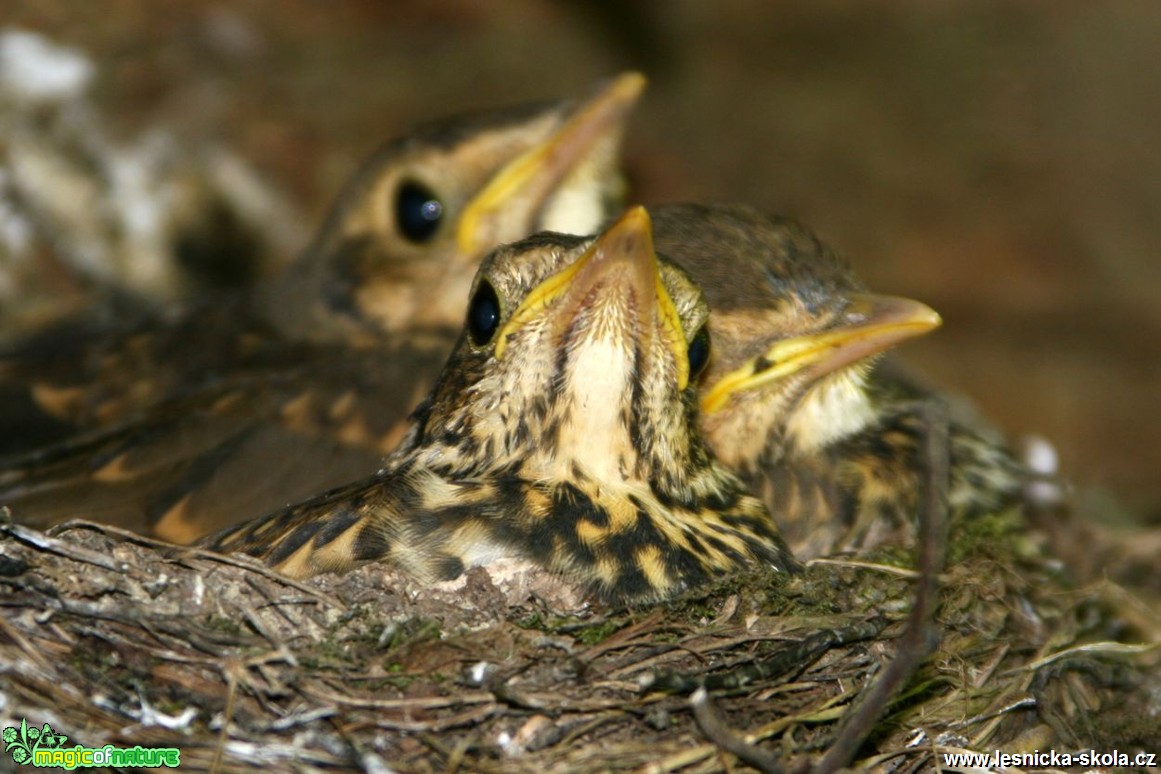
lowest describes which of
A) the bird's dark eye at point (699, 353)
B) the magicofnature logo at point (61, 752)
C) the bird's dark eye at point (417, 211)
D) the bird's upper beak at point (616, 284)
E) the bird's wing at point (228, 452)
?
the magicofnature logo at point (61, 752)

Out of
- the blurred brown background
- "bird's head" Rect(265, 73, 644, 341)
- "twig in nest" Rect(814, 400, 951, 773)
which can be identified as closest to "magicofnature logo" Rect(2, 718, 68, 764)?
"twig in nest" Rect(814, 400, 951, 773)

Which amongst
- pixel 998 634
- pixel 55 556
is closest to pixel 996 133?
pixel 998 634

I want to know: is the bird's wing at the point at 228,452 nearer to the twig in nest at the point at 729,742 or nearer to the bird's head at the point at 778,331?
the bird's head at the point at 778,331

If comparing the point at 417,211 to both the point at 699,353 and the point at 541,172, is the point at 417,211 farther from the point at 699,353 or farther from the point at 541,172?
the point at 699,353

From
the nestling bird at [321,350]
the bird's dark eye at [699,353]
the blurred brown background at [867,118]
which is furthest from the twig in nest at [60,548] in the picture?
the blurred brown background at [867,118]

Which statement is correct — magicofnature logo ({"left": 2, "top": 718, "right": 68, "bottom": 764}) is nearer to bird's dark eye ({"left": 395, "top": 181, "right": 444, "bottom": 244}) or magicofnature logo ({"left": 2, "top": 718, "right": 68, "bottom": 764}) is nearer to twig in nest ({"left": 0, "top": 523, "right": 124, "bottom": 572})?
twig in nest ({"left": 0, "top": 523, "right": 124, "bottom": 572})
